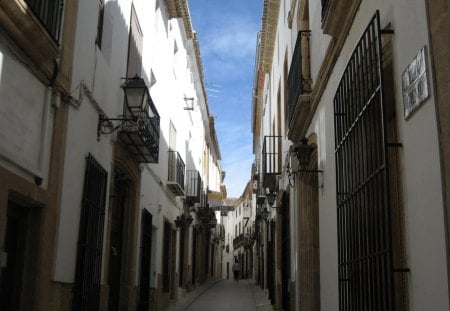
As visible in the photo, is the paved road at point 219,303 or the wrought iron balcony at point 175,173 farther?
the paved road at point 219,303

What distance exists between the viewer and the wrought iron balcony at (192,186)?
20.2m

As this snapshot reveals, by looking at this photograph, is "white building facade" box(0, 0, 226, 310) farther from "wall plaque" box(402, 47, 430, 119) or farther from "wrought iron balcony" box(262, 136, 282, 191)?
"wall plaque" box(402, 47, 430, 119)

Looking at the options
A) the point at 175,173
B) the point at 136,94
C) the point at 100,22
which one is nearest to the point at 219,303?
the point at 175,173

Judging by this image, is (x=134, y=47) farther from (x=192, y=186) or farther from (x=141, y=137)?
(x=192, y=186)

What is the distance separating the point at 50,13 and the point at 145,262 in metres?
7.24

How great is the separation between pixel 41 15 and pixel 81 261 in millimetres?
3178

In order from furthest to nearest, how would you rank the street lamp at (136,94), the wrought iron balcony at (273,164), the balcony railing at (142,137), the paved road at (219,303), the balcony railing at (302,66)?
the paved road at (219,303) < the wrought iron balcony at (273,164) < the balcony railing at (142,137) < the balcony railing at (302,66) < the street lamp at (136,94)

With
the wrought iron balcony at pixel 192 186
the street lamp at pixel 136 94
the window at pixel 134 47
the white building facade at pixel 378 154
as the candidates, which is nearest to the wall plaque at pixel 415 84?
the white building facade at pixel 378 154

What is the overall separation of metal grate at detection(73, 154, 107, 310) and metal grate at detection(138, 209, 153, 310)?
3414 millimetres

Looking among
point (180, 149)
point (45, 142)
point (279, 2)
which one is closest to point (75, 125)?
point (45, 142)

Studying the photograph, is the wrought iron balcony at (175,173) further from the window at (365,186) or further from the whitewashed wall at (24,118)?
the window at (365,186)

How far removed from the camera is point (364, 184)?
479 centimetres

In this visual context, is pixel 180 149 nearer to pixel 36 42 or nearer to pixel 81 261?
pixel 81 261

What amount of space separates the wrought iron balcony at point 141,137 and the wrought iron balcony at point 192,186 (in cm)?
916
